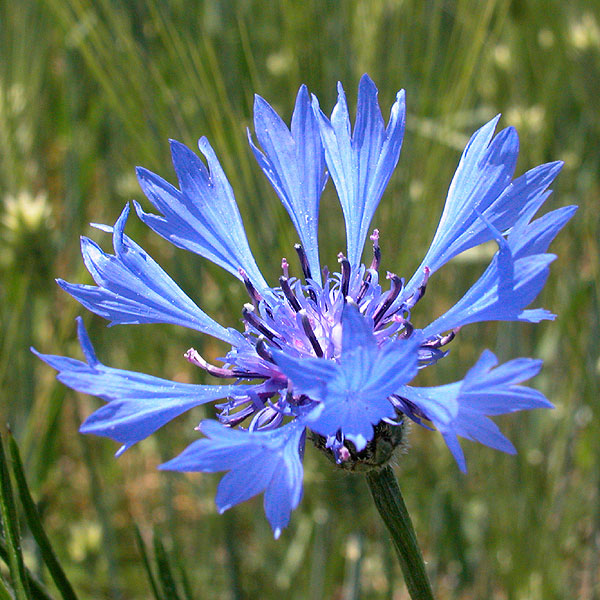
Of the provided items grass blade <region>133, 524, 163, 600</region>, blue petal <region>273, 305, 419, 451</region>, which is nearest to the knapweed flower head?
blue petal <region>273, 305, 419, 451</region>

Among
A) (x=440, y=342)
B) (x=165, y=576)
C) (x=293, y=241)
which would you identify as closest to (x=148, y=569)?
(x=165, y=576)

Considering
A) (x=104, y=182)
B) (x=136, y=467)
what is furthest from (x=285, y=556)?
(x=104, y=182)

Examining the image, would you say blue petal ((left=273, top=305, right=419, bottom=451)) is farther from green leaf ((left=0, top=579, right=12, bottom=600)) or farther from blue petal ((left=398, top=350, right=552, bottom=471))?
green leaf ((left=0, top=579, right=12, bottom=600))

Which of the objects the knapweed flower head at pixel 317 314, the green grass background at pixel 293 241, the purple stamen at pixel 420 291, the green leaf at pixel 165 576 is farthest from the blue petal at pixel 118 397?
the green grass background at pixel 293 241

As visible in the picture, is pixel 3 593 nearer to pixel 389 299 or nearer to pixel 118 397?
pixel 118 397

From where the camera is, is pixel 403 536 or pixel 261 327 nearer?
pixel 403 536

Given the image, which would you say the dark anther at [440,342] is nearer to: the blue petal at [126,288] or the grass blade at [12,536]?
the blue petal at [126,288]
